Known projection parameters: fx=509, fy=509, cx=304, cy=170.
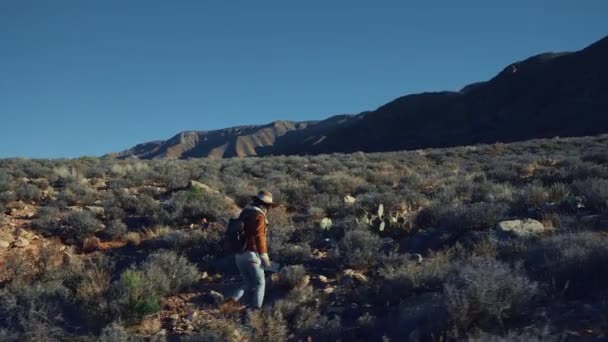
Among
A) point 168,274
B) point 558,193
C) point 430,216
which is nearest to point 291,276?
point 168,274

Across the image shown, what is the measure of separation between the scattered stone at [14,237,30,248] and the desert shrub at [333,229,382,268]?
6.40m

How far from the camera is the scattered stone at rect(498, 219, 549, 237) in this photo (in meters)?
8.01

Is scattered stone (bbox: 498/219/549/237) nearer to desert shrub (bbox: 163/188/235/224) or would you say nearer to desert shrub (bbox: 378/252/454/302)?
desert shrub (bbox: 378/252/454/302)

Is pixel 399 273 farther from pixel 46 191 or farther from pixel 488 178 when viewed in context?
pixel 46 191

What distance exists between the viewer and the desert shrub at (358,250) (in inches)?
328

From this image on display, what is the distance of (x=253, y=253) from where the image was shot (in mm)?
7215

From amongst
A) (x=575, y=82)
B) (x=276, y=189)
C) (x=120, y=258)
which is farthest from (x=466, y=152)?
(x=575, y=82)

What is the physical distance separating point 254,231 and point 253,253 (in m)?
0.31

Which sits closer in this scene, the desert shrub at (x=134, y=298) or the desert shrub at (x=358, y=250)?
the desert shrub at (x=134, y=298)

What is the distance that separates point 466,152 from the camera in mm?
28891

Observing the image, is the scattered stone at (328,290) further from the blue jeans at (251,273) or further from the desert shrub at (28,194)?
the desert shrub at (28,194)

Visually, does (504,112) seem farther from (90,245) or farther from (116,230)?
(90,245)

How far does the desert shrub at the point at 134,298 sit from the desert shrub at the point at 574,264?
194 inches

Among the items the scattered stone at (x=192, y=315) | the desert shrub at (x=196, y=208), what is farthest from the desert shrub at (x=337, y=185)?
the scattered stone at (x=192, y=315)
